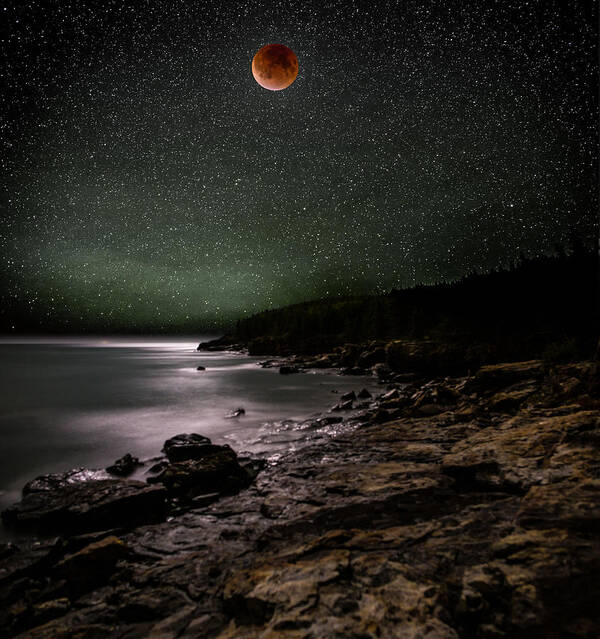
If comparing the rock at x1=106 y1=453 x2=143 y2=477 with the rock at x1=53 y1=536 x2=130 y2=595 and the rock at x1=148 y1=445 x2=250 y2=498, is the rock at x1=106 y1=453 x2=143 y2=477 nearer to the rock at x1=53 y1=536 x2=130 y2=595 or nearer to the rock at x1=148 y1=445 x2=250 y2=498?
the rock at x1=148 y1=445 x2=250 y2=498

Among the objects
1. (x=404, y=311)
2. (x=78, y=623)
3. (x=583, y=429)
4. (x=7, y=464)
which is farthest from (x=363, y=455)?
(x=404, y=311)

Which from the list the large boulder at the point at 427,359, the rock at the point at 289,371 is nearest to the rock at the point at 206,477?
the large boulder at the point at 427,359

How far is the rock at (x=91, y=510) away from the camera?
6.05 metres

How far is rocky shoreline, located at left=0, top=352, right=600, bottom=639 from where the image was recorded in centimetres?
274

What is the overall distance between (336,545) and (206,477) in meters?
4.47

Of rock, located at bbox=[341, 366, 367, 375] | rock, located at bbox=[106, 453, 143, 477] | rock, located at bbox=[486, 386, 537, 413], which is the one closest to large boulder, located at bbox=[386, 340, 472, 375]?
rock, located at bbox=[341, 366, 367, 375]

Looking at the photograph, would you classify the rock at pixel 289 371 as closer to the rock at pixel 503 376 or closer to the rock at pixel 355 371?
the rock at pixel 355 371

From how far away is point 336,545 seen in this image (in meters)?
3.97

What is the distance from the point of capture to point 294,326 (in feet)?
339

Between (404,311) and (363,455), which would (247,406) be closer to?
(363,455)

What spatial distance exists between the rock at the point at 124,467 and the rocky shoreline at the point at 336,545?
0.66 metres

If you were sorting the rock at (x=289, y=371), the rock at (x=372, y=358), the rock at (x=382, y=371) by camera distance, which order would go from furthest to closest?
the rock at (x=289, y=371), the rock at (x=372, y=358), the rock at (x=382, y=371)

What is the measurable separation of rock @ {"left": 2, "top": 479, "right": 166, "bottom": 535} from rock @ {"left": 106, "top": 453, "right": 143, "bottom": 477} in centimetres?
264

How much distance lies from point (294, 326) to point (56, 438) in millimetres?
Result: 89416
